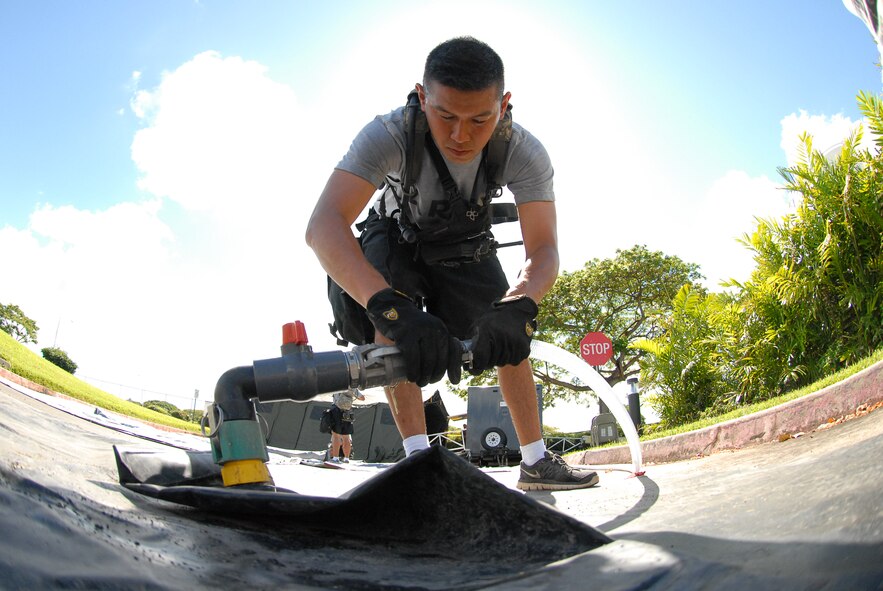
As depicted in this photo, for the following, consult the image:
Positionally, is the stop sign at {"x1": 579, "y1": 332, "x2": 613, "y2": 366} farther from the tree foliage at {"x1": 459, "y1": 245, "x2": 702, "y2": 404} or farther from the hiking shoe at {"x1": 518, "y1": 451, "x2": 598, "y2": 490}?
the tree foliage at {"x1": 459, "y1": 245, "x2": 702, "y2": 404}

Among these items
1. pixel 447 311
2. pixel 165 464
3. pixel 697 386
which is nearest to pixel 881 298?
pixel 697 386

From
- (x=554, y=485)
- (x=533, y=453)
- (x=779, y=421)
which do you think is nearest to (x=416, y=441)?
(x=533, y=453)

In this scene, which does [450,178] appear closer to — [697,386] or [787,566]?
[787,566]

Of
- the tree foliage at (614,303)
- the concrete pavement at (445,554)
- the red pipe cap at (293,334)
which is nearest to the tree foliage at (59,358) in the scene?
the tree foliage at (614,303)

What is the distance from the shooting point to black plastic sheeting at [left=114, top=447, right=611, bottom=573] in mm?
1003

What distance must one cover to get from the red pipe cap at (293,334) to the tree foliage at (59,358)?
78.3 feet

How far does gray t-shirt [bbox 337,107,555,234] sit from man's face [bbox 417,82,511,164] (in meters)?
0.16

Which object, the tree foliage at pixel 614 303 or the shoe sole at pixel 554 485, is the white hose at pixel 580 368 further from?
the tree foliage at pixel 614 303

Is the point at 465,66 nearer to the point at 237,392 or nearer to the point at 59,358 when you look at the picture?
the point at 237,392

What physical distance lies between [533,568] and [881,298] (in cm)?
406

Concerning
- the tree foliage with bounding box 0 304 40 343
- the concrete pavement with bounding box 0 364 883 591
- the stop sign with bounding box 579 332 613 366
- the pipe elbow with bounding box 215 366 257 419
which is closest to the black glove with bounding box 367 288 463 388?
the pipe elbow with bounding box 215 366 257 419

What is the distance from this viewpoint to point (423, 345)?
1.58 metres

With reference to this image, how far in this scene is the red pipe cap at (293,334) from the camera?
162cm

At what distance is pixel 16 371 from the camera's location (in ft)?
31.4
